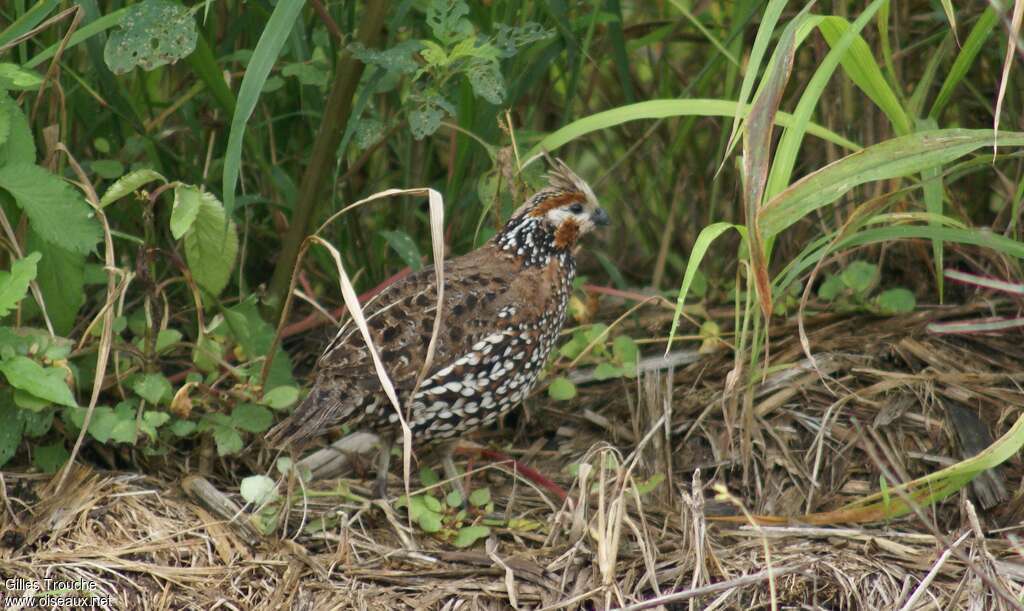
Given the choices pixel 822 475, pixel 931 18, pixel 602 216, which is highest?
pixel 931 18

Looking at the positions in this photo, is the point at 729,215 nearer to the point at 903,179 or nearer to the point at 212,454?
the point at 903,179

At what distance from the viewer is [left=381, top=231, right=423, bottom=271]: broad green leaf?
3895mm

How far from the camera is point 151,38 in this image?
3344mm

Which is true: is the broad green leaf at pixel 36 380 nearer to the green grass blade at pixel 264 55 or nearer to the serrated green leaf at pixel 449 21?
the green grass blade at pixel 264 55

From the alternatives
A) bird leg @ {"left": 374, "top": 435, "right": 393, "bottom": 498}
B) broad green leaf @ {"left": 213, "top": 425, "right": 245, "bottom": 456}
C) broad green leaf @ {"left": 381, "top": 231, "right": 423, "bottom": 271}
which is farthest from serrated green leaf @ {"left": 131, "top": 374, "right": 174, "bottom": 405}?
broad green leaf @ {"left": 381, "top": 231, "right": 423, "bottom": 271}

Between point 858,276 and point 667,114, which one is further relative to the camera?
point 858,276

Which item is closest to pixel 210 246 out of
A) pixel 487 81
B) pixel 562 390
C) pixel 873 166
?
pixel 487 81

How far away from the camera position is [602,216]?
4.07 metres

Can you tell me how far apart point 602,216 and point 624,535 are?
1.07 metres

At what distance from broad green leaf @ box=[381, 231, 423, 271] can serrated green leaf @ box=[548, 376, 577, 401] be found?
57 cm

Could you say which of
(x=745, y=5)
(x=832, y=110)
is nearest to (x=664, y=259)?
(x=832, y=110)

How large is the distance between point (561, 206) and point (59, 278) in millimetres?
1502

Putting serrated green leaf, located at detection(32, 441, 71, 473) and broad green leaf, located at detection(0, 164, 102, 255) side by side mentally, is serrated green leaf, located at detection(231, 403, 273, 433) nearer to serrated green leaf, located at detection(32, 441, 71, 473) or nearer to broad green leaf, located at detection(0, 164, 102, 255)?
serrated green leaf, located at detection(32, 441, 71, 473)

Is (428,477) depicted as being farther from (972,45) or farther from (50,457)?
(972,45)
